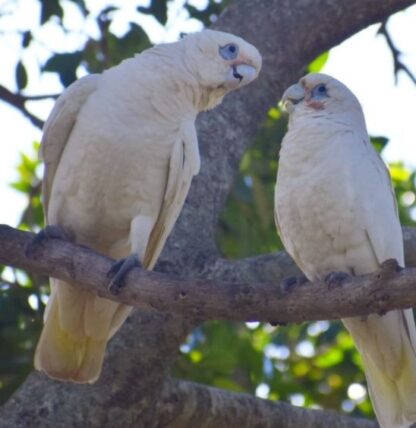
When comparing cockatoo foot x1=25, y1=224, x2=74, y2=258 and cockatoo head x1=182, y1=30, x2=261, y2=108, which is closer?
cockatoo foot x1=25, y1=224, x2=74, y2=258

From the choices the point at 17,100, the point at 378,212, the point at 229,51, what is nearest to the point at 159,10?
the point at 17,100

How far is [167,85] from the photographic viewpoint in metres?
4.73

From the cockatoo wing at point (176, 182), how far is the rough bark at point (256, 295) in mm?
593

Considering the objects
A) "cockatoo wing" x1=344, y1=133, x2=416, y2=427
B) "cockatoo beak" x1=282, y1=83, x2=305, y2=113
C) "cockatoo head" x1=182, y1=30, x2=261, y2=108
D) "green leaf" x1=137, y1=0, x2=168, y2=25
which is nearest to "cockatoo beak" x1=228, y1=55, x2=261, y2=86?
"cockatoo head" x1=182, y1=30, x2=261, y2=108

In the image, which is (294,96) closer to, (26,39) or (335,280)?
(335,280)

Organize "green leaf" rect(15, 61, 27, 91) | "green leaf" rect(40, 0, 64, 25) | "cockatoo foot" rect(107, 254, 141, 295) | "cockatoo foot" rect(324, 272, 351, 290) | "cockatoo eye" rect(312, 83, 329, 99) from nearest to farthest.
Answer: "cockatoo foot" rect(324, 272, 351, 290), "cockatoo foot" rect(107, 254, 141, 295), "cockatoo eye" rect(312, 83, 329, 99), "green leaf" rect(40, 0, 64, 25), "green leaf" rect(15, 61, 27, 91)

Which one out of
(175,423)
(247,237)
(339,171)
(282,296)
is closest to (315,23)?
(247,237)

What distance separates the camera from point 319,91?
16.3 feet

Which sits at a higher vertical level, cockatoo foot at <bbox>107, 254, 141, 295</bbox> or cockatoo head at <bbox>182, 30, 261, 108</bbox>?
cockatoo head at <bbox>182, 30, 261, 108</bbox>

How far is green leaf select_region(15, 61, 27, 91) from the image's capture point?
18.8ft

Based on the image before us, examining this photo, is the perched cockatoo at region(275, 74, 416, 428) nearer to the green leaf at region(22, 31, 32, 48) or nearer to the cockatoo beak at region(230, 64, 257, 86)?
the cockatoo beak at region(230, 64, 257, 86)

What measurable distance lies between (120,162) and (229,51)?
68 centimetres

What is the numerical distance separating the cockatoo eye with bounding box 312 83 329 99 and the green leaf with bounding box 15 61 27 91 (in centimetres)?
152

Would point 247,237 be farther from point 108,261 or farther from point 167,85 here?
point 108,261
